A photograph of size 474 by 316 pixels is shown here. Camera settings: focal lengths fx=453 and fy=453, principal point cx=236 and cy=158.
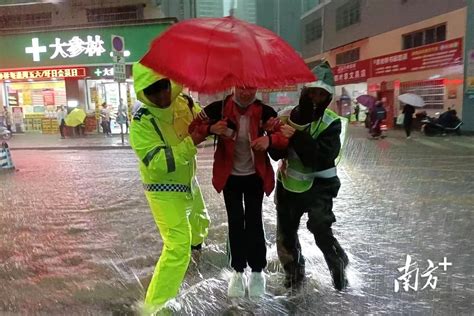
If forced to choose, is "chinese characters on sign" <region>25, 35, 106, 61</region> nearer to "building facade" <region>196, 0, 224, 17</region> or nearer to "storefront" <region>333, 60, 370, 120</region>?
"storefront" <region>333, 60, 370, 120</region>

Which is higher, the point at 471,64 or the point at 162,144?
the point at 471,64

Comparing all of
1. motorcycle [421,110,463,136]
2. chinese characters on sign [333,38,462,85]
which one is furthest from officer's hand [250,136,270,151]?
motorcycle [421,110,463,136]

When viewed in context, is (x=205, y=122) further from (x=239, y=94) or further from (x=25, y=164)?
(x=25, y=164)

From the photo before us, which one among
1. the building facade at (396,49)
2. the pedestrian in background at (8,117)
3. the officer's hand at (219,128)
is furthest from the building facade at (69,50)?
the officer's hand at (219,128)

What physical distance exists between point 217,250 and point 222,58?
7.66 feet

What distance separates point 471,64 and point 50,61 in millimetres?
18042

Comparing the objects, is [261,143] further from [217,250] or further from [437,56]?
[437,56]

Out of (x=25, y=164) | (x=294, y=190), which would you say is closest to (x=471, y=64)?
(x=25, y=164)

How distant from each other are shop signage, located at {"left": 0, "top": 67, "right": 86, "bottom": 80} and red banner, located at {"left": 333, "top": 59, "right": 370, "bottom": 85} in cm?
1414

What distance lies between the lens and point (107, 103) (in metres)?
22.0

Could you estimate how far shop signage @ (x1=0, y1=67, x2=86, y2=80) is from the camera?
68.6ft

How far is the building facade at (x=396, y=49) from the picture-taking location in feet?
61.5

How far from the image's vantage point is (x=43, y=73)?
69.2 feet

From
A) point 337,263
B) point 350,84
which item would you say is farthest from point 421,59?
point 337,263
